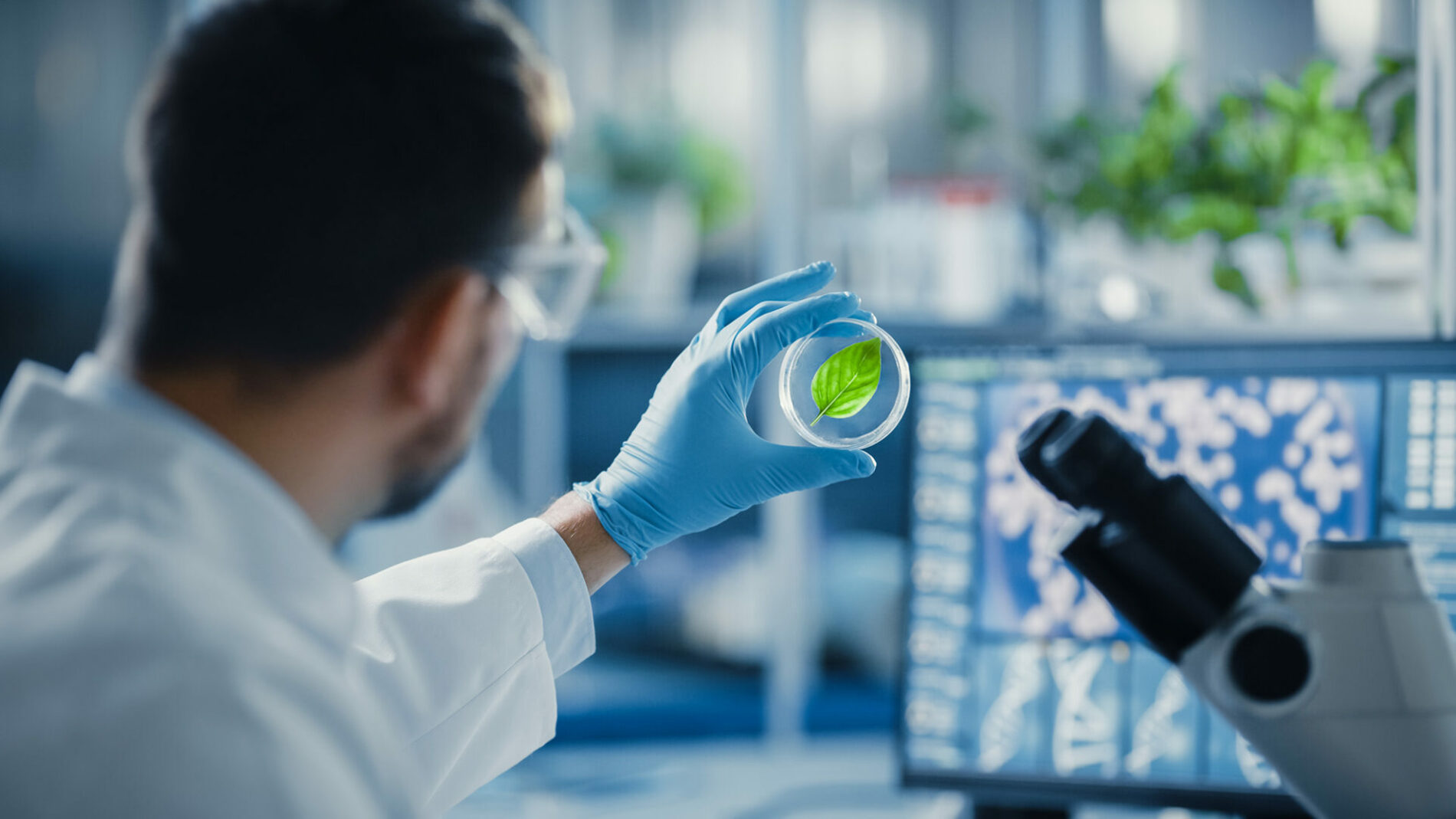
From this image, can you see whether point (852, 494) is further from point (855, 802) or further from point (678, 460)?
point (678, 460)

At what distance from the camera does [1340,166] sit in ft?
3.66

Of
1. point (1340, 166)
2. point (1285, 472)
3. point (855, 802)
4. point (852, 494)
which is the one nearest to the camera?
point (1285, 472)

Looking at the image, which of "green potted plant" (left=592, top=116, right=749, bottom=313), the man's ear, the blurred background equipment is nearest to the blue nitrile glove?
the man's ear

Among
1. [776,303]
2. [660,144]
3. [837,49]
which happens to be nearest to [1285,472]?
[776,303]

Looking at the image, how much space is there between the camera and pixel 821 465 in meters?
0.83

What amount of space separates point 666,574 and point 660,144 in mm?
794

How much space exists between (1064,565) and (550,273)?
0.57 meters

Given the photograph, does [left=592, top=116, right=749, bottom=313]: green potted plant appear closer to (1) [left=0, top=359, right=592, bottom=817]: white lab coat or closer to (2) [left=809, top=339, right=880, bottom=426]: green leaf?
(2) [left=809, top=339, right=880, bottom=426]: green leaf

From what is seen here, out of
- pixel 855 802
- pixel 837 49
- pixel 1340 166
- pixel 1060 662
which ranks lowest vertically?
pixel 855 802

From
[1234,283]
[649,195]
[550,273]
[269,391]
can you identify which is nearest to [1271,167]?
[1234,283]

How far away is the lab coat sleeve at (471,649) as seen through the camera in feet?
2.74

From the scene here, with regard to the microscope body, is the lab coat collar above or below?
above

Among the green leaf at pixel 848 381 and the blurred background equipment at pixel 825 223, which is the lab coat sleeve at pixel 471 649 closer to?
the green leaf at pixel 848 381

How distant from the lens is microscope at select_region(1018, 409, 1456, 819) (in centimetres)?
62
